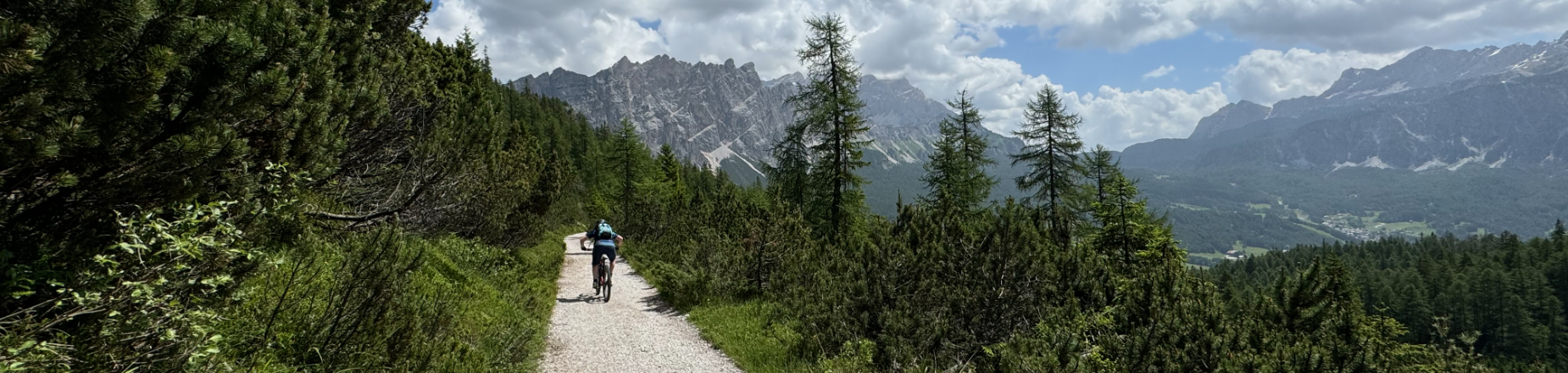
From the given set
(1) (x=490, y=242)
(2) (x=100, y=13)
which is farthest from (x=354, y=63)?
(1) (x=490, y=242)

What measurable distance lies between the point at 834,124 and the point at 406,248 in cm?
1307

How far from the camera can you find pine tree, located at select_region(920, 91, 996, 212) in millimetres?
25234

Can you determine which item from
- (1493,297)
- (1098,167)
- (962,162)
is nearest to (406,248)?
(962,162)

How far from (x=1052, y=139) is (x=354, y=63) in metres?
23.6

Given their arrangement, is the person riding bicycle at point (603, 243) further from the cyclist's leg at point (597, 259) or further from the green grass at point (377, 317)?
the green grass at point (377, 317)

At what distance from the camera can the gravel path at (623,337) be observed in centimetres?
825

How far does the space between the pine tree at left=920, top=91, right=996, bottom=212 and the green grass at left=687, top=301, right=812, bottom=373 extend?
1470 cm

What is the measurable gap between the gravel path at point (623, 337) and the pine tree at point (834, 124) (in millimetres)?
6992

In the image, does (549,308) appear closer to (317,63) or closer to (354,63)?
(354,63)

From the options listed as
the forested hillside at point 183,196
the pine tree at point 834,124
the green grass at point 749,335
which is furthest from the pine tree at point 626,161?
the forested hillside at point 183,196

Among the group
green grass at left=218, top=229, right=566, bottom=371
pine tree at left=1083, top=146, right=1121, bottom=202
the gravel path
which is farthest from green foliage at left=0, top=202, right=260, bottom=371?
pine tree at left=1083, top=146, right=1121, bottom=202

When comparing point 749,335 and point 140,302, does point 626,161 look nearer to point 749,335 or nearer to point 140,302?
point 749,335

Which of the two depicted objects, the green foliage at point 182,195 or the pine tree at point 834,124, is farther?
the pine tree at point 834,124

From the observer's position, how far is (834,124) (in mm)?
19234
